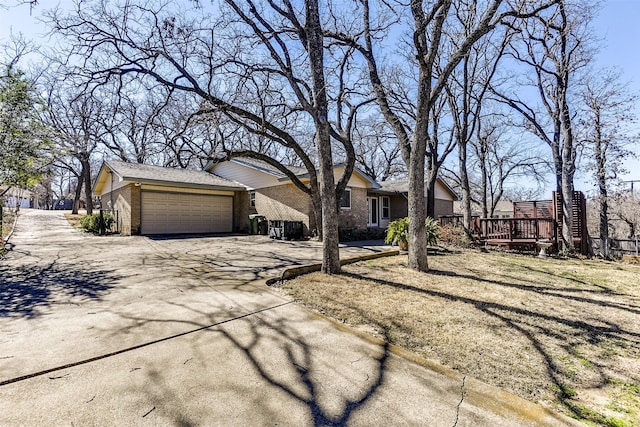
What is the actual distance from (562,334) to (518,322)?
44cm

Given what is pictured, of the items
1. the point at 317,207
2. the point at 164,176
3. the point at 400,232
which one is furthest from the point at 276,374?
the point at 164,176

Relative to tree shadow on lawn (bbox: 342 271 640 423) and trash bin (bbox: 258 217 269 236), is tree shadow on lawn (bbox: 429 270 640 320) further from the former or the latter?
trash bin (bbox: 258 217 269 236)

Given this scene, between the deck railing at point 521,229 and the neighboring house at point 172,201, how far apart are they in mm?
12766

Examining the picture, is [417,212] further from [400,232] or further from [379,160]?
[379,160]

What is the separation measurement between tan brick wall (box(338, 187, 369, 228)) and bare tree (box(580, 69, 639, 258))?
32.5 ft

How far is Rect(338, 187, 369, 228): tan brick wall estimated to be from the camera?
15.4 meters

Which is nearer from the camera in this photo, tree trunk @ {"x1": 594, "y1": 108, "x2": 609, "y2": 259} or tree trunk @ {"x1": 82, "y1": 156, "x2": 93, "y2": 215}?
tree trunk @ {"x1": 594, "y1": 108, "x2": 609, "y2": 259}

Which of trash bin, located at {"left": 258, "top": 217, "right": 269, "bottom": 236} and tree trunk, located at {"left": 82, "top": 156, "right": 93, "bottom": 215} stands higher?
tree trunk, located at {"left": 82, "top": 156, "right": 93, "bottom": 215}

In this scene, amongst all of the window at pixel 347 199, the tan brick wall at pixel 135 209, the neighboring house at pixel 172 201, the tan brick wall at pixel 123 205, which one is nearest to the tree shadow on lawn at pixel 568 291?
the window at pixel 347 199

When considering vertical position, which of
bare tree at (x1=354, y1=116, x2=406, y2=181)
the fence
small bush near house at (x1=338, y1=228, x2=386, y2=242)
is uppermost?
bare tree at (x1=354, y1=116, x2=406, y2=181)

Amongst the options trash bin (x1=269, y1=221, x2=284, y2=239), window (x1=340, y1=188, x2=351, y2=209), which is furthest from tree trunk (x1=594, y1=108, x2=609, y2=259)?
trash bin (x1=269, y1=221, x2=284, y2=239)

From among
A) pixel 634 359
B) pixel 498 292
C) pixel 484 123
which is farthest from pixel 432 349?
pixel 484 123

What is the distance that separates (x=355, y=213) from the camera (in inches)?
630

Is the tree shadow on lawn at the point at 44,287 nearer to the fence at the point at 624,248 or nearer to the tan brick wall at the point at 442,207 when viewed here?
the fence at the point at 624,248
